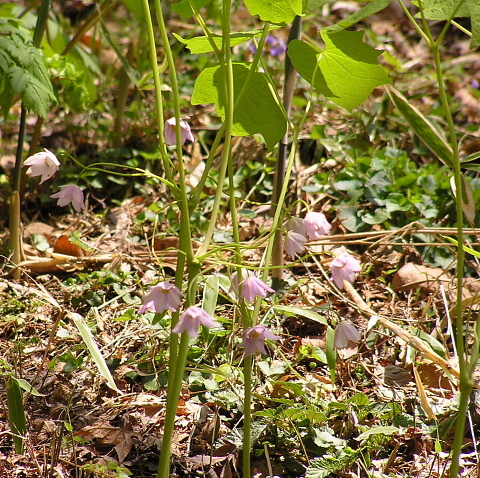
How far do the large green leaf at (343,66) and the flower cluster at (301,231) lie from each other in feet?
0.76

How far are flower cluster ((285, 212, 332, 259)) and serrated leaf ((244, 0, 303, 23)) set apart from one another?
1.09 feet

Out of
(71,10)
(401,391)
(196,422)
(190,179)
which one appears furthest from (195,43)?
(71,10)

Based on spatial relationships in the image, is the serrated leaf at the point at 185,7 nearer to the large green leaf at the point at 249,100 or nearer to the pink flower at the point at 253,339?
the large green leaf at the point at 249,100

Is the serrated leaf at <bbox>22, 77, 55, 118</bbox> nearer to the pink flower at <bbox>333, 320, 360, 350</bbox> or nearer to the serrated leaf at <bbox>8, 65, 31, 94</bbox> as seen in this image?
the serrated leaf at <bbox>8, 65, 31, 94</bbox>

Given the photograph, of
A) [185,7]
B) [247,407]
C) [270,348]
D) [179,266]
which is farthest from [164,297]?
[270,348]

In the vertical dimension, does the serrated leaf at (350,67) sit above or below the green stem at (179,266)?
above

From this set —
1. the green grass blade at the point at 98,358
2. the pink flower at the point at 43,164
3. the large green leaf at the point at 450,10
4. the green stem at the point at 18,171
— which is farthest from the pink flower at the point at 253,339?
the green stem at the point at 18,171

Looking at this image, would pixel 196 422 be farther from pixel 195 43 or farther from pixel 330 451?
pixel 195 43

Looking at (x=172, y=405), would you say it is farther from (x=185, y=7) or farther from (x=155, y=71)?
(x=185, y=7)

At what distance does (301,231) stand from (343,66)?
321 millimetres

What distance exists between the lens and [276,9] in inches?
37.5

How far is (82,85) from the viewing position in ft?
6.49

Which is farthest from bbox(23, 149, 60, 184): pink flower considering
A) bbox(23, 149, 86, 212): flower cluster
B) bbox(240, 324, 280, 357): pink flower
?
bbox(240, 324, 280, 357): pink flower

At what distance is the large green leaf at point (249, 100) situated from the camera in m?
1.08
